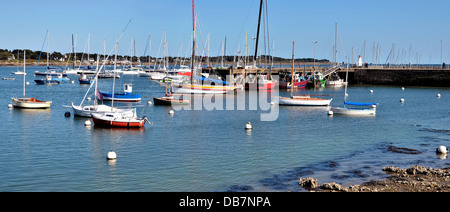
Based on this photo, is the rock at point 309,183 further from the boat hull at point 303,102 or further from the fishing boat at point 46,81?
the fishing boat at point 46,81

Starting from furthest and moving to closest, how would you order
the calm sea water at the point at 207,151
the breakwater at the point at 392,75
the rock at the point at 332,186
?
the breakwater at the point at 392,75 → the calm sea water at the point at 207,151 → the rock at the point at 332,186

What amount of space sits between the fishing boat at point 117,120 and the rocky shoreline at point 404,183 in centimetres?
1885

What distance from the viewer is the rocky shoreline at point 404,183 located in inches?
768

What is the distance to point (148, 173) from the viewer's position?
2327 cm

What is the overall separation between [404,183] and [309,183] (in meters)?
4.45

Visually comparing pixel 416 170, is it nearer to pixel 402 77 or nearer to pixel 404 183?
pixel 404 183

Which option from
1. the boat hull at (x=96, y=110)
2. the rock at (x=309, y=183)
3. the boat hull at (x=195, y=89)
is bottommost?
the rock at (x=309, y=183)

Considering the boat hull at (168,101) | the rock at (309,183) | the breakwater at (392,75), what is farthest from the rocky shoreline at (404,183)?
the breakwater at (392,75)

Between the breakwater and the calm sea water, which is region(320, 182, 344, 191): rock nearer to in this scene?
the calm sea water

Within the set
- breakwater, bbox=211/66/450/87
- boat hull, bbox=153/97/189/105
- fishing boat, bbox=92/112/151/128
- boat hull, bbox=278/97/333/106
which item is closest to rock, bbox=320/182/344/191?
fishing boat, bbox=92/112/151/128

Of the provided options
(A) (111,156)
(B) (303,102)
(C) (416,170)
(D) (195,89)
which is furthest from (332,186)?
(D) (195,89)

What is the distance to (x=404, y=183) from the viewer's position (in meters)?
20.6

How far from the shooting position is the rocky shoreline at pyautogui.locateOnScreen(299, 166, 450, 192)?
19516 mm
